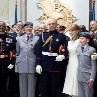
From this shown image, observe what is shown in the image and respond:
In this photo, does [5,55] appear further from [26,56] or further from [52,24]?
[52,24]

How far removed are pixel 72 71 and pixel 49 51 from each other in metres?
0.46

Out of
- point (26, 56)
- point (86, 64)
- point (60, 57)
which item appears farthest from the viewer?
point (26, 56)

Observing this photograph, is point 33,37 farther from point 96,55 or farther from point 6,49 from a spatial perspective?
point 96,55

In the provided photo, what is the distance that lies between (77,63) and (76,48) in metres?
0.23

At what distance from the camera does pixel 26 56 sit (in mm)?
5441

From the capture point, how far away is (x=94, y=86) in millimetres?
5184

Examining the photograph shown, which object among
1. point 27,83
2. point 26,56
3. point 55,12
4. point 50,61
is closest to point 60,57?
point 50,61

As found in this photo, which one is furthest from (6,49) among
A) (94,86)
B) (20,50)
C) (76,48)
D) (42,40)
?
(94,86)

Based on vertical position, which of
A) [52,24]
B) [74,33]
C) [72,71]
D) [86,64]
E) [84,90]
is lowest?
[84,90]

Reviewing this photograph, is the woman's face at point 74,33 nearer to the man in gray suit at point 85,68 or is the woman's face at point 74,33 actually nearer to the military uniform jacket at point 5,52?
the man in gray suit at point 85,68

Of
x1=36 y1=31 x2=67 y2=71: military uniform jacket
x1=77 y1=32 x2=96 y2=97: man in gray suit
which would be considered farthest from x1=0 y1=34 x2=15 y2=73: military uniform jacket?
x1=77 y1=32 x2=96 y2=97: man in gray suit

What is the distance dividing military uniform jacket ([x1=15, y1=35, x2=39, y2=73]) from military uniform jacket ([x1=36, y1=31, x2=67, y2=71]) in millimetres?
153

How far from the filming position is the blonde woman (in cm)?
525

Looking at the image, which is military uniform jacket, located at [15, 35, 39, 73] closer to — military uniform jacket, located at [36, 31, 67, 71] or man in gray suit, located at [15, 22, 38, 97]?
man in gray suit, located at [15, 22, 38, 97]
